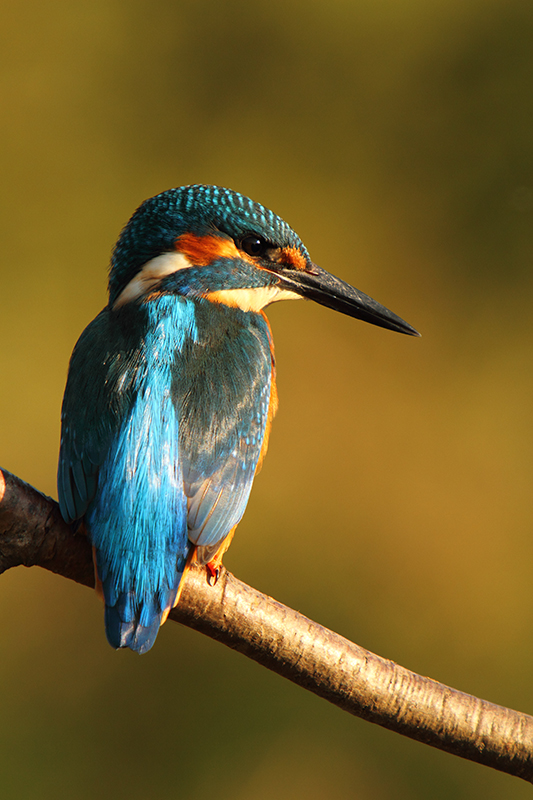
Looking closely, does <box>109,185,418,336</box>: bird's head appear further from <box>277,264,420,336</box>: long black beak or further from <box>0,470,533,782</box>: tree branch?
<box>0,470,533,782</box>: tree branch

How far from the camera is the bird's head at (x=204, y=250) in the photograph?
4.12ft

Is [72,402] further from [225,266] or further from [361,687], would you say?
[361,687]

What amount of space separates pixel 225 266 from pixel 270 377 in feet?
0.68

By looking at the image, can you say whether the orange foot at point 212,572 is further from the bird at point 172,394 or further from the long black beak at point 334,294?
the long black beak at point 334,294

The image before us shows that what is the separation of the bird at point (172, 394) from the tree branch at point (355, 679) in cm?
4

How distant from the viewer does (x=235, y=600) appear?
1.03 meters

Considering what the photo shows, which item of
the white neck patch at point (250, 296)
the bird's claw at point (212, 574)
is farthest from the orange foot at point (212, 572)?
the white neck patch at point (250, 296)

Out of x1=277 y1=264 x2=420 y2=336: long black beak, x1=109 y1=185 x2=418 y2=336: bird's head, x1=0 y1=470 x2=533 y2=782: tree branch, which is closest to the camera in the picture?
x1=0 y1=470 x2=533 y2=782: tree branch

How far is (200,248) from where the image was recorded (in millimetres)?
1275

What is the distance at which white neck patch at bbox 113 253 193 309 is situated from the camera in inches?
49.4

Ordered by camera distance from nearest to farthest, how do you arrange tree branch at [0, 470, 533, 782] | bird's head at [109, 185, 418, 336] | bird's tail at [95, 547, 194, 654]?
bird's tail at [95, 547, 194, 654]
tree branch at [0, 470, 533, 782]
bird's head at [109, 185, 418, 336]

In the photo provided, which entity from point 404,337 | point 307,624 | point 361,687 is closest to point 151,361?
point 307,624

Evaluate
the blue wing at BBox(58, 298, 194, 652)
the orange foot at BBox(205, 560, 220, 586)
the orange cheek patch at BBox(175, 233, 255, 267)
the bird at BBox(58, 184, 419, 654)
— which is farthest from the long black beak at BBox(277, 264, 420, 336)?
the orange foot at BBox(205, 560, 220, 586)

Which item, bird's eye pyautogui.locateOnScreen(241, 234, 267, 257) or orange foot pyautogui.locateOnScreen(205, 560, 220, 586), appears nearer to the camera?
orange foot pyautogui.locateOnScreen(205, 560, 220, 586)
